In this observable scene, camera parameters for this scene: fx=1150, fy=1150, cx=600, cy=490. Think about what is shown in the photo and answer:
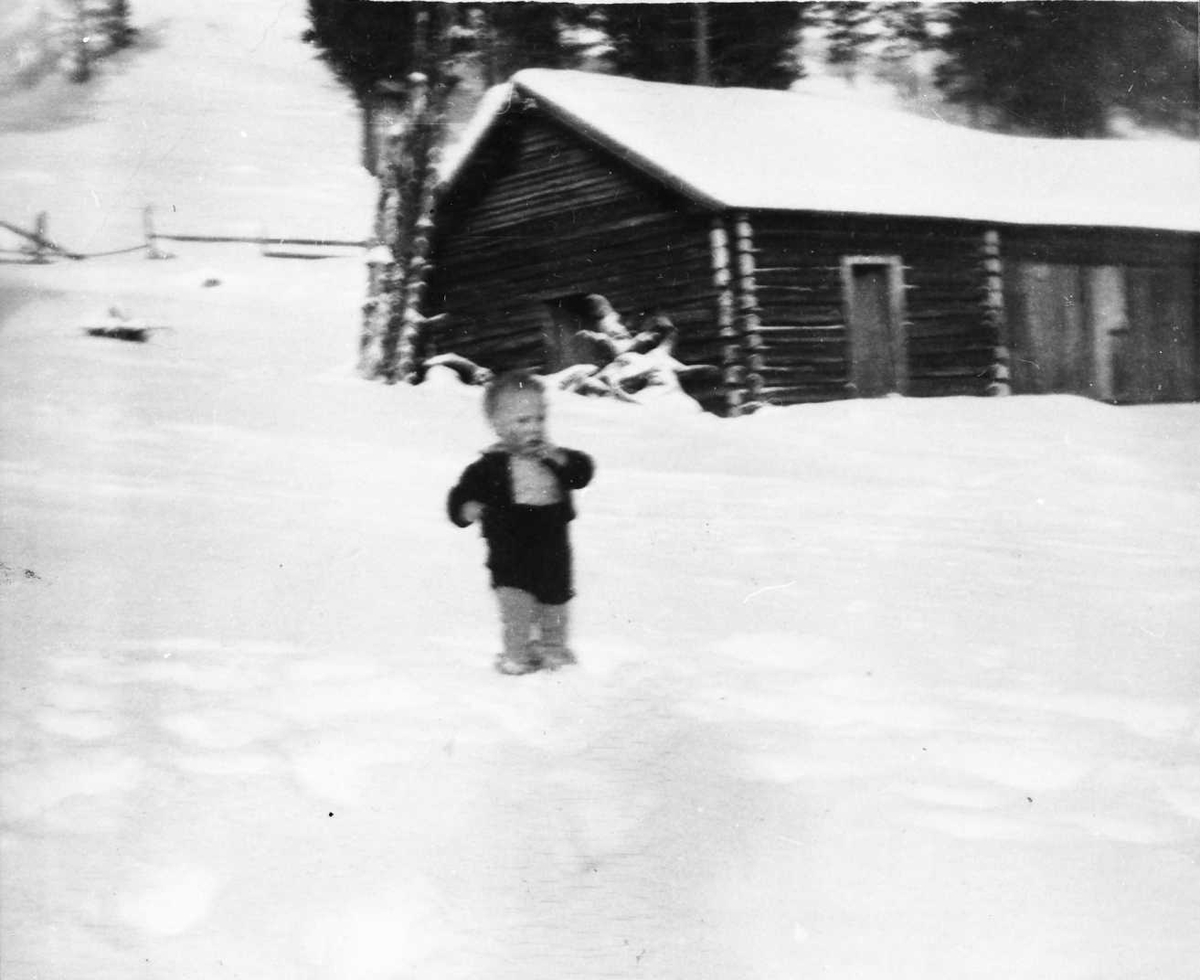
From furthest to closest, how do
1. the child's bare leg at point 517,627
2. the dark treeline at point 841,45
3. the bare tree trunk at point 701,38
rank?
the bare tree trunk at point 701,38, the dark treeline at point 841,45, the child's bare leg at point 517,627

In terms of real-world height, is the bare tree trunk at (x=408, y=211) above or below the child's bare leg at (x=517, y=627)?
above

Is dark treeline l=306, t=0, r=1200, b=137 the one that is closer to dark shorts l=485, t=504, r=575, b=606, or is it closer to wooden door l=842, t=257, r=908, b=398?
wooden door l=842, t=257, r=908, b=398

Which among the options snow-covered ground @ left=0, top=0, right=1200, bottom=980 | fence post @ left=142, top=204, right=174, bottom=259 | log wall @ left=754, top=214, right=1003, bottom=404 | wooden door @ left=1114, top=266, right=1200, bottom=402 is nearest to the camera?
snow-covered ground @ left=0, top=0, right=1200, bottom=980

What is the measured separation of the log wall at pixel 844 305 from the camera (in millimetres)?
3814

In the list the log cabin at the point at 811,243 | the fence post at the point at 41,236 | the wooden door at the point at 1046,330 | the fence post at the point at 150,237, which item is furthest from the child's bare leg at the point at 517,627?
the wooden door at the point at 1046,330

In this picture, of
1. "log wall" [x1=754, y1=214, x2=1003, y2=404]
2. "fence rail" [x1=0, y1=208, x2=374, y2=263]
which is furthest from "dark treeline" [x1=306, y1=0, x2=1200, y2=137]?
"log wall" [x1=754, y1=214, x2=1003, y2=404]

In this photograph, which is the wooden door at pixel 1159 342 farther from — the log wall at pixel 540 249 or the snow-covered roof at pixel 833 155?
the log wall at pixel 540 249

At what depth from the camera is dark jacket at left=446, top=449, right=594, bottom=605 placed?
2955 mm

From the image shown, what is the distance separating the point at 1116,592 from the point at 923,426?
2.59ft

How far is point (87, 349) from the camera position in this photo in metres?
3.07

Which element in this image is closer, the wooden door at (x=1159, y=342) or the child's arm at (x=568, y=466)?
the child's arm at (x=568, y=466)

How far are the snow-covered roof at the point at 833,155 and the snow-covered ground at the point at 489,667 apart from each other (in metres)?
0.72

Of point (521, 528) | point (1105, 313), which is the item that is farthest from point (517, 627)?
point (1105, 313)

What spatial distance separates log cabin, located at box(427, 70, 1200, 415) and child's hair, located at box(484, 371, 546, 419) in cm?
23
